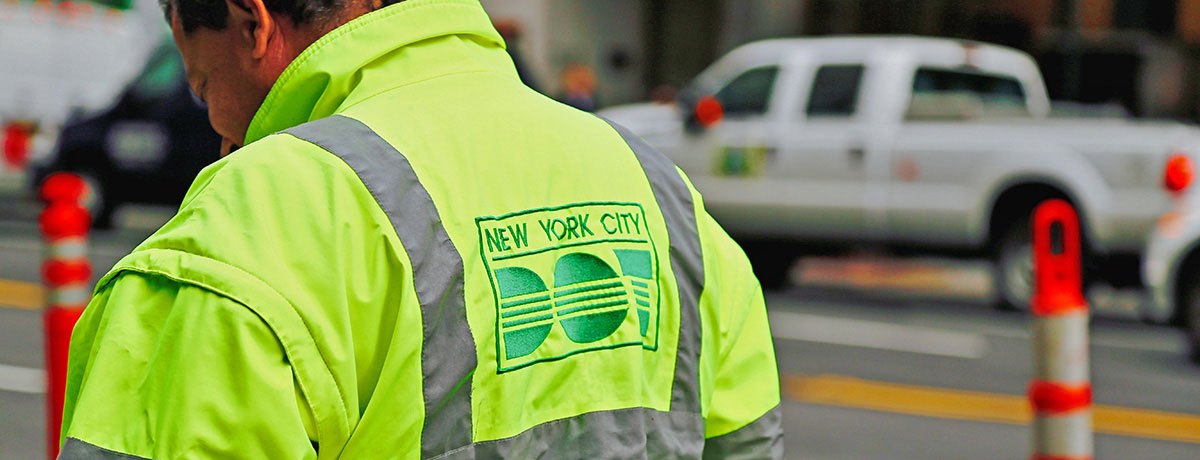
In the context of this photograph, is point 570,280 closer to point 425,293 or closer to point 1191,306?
point 425,293

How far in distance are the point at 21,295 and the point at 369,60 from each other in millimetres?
9080

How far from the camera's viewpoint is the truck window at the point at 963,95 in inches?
434

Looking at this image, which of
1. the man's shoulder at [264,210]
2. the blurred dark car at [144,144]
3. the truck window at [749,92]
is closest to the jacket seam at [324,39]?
the man's shoulder at [264,210]

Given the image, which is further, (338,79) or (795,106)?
(795,106)

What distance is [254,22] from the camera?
4.63 feet

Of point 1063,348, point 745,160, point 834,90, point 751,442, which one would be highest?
point 751,442

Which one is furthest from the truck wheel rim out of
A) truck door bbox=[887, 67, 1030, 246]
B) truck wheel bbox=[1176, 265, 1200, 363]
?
truck wheel bbox=[1176, 265, 1200, 363]

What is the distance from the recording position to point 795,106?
11.3 m

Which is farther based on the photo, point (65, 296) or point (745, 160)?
point (745, 160)

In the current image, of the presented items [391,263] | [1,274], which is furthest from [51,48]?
[391,263]

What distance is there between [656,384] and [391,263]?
40 cm

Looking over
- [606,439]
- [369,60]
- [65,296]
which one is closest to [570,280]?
[606,439]

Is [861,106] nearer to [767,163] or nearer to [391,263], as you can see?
[767,163]

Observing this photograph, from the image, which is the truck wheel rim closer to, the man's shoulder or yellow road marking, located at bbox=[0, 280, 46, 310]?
yellow road marking, located at bbox=[0, 280, 46, 310]
